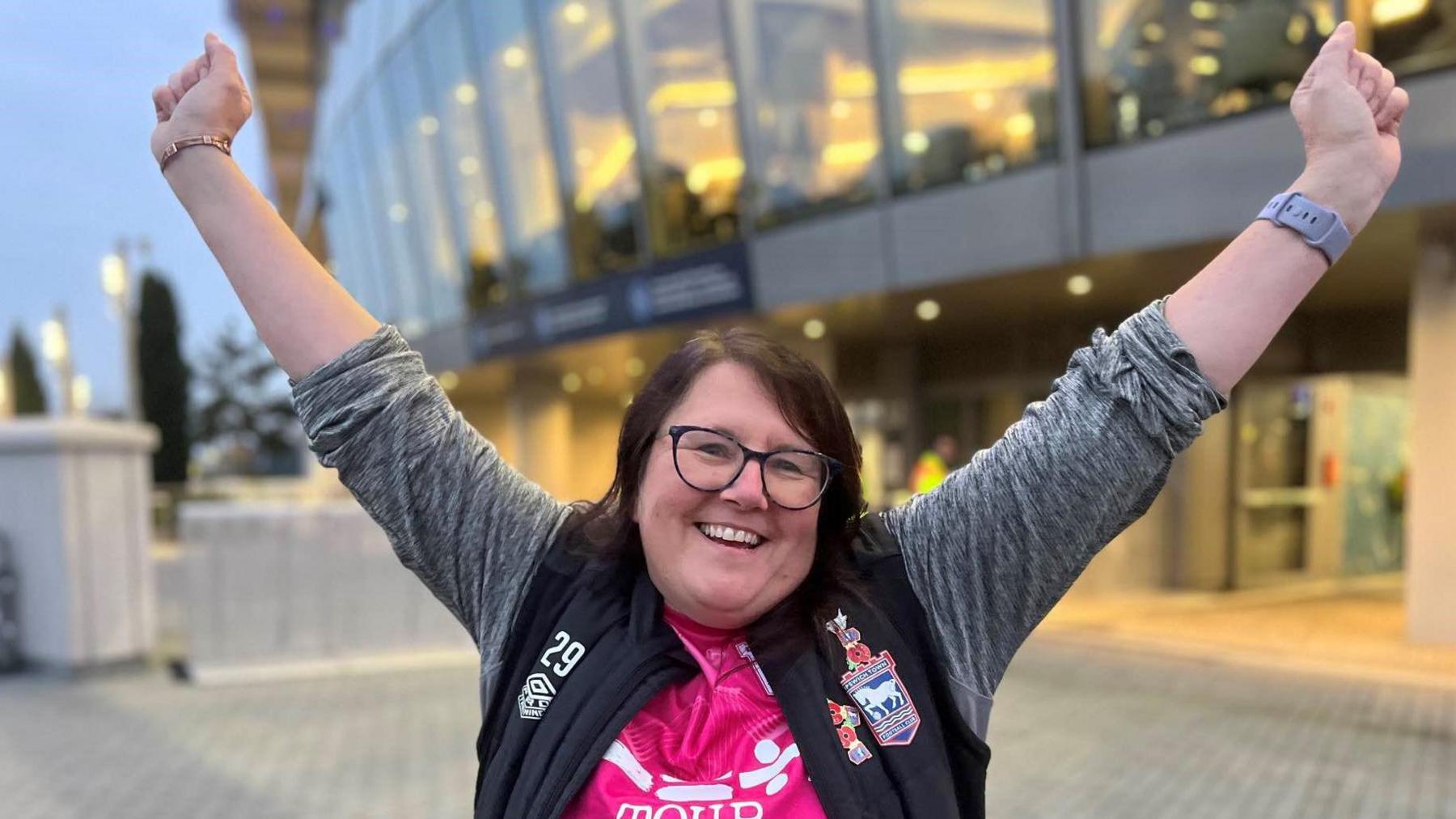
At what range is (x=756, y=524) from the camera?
4.94ft

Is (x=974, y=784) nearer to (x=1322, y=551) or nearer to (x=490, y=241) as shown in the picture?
(x=1322, y=551)

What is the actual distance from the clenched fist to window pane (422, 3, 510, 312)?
17.9 meters

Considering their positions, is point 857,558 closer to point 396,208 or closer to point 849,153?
point 849,153

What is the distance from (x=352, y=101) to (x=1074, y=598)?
1933cm

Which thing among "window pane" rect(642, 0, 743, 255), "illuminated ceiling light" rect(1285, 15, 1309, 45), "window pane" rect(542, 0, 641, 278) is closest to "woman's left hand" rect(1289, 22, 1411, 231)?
"illuminated ceiling light" rect(1285, 15, 1309, 45)

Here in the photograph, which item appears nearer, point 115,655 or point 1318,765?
point 1318,765

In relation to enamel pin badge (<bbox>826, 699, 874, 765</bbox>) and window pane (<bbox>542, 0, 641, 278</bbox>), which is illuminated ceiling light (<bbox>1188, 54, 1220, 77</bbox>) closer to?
window pane (<bbox>542, 0, 641, 278</bbox>)

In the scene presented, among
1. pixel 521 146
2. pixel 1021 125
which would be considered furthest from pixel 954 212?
pixel 521 146

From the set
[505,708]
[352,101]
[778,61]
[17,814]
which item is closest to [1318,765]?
[505,708]

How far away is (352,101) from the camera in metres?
24.2

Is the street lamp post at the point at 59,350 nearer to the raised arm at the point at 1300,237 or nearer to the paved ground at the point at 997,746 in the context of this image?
the paved ground at the point at 997,746

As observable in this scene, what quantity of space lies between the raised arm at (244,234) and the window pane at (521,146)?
607 inches

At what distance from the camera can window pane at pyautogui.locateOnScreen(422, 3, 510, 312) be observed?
1830 centimetres

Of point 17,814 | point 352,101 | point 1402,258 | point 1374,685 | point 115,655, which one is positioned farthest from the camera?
point 352,101
